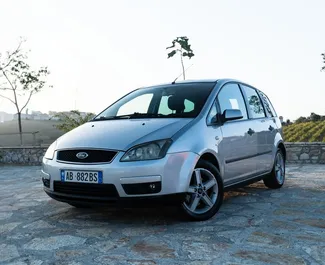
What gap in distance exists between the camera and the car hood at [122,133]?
12.3 ft

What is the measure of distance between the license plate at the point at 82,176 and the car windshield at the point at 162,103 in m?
1.09

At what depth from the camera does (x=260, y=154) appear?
541 cm

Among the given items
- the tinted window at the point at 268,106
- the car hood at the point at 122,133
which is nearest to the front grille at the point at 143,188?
the car hood at the point at 122,133

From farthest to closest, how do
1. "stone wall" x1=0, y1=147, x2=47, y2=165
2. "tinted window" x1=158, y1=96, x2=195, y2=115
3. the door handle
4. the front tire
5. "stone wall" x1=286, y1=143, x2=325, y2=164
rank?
"stone wall" x1=0, y1=147, x2=47, y2=165 → "stone wall" x1=286, y1=143, x2=325, y2=164 → the door handle → "tinted window" x1=158, y1=96, x2=195, y2=115 → the front tire

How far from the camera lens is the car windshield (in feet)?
14.6

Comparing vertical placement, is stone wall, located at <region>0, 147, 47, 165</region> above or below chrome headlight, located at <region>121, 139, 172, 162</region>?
below

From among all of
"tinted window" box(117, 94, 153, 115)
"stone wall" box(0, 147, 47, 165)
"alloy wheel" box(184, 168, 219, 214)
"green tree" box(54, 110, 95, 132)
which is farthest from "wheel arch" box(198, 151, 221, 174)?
"green tree" box(54, 110, 95, 132)

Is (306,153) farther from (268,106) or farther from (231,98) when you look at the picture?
(231,98)

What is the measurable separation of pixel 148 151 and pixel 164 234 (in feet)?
2.51

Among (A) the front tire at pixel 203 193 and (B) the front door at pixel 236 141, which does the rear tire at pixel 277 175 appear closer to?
(B) the front door at pixel 236 141

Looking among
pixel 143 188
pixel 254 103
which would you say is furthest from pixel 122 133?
pixel 254 103

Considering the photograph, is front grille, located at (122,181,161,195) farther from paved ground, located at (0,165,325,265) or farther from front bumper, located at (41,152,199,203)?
paved ground, located at (0,165,325,265)

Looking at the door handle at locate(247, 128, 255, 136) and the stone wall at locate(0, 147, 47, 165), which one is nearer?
the door handle at locate(247, 128, 255, 136)

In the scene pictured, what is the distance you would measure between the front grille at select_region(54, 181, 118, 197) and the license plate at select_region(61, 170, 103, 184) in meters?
0.04
